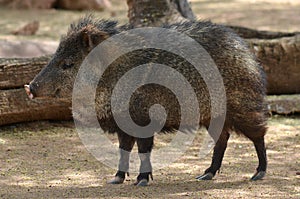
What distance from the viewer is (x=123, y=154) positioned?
17.6 ft

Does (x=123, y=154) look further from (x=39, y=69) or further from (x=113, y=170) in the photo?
(x=39, y=69)

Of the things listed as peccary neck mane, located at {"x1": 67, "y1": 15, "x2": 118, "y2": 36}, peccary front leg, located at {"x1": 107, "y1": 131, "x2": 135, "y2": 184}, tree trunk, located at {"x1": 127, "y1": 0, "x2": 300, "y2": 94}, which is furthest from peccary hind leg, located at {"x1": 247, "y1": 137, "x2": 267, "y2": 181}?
tree trunk, located at {"x1": 127, "y1": 0, "x2": 300, "y2": 94}

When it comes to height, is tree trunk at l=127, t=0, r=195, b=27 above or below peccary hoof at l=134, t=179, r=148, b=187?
above

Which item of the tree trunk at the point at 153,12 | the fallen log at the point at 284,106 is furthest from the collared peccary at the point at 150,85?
the tree trunk at the point at 153,12

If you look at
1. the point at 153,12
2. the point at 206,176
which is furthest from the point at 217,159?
the point at 153,12

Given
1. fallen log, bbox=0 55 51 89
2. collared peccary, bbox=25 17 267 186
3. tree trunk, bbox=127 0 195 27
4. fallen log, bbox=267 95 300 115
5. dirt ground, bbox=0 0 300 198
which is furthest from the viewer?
tree trunk, bbox=127 0 195 27

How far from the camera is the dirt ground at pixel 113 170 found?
5.03m

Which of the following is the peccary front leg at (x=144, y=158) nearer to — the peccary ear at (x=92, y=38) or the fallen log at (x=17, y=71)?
the peccary ear at (x=92, y=38)

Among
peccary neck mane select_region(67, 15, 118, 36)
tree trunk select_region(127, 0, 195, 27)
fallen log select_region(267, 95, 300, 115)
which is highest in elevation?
peccary neck mane select_region(67, 15, 118, 36)

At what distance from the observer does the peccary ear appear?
5.26m

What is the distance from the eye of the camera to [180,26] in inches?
218

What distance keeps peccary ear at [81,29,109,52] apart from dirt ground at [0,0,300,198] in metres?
1.01

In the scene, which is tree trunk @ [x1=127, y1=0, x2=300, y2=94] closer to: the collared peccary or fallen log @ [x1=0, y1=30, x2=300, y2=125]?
fallen log @ [x1=0, y1=30, x2=300, y2=125]

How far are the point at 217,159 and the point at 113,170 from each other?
0.84 meters
